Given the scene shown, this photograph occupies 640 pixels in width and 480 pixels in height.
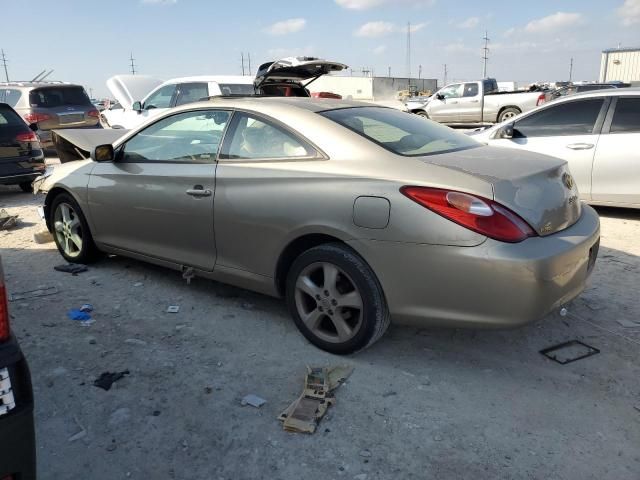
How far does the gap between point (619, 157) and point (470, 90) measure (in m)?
15.3

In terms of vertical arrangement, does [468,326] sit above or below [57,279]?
above

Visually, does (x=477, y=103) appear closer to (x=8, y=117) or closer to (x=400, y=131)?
(x=8, y=117)

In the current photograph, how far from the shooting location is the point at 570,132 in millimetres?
6645

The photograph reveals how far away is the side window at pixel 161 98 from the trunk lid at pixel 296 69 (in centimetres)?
526

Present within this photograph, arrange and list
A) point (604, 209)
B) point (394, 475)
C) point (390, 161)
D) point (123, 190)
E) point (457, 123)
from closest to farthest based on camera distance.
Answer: point (394, 475) < point (390, 161) < point (123, 190) < point (604, 209) < point (457, 123)

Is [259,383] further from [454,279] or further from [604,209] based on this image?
[604,209]

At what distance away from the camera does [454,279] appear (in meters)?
2.80

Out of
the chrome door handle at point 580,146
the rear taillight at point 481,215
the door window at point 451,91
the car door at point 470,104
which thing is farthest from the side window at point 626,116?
the door window at point 451,91

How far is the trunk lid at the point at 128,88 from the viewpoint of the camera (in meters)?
14.3

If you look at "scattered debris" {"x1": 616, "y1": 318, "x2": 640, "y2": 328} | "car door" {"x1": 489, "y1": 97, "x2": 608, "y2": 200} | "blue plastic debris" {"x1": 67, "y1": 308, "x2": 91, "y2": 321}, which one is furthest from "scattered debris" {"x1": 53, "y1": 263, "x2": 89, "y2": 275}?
"car door" {"x1": 489, "y1": 97, "x2": 608, "y2": 200}

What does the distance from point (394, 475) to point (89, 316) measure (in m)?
2.64

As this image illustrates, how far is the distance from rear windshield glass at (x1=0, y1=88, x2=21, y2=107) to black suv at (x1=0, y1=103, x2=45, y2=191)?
16.2 ft

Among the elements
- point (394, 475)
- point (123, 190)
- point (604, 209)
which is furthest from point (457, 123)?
point (394, 475)

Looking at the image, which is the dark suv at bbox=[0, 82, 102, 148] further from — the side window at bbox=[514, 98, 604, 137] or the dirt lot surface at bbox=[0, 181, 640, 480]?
the side window at bbox=[514, 98, 604, 137]
